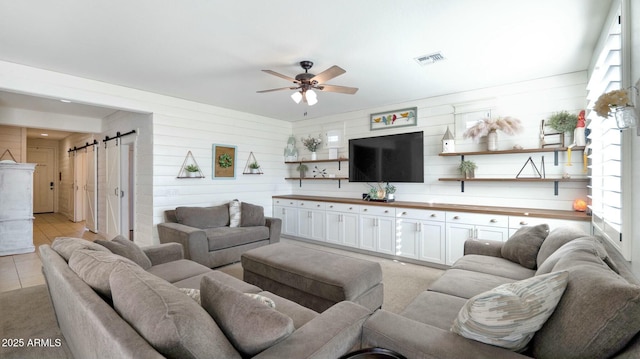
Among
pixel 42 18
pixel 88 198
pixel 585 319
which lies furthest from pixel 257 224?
pixel 88 198

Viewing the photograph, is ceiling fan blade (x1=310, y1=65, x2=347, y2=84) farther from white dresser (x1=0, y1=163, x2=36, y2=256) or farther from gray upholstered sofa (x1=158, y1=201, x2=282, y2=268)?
white dresser (x1=0, y1=163, x2=36, y2=256)

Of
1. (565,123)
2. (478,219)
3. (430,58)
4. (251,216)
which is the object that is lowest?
(251,216)

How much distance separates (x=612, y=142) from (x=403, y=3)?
1.78 meters

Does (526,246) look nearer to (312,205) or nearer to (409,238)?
(409,238)

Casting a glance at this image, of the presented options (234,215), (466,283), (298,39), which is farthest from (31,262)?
(466,283)

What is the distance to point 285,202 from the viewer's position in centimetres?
596

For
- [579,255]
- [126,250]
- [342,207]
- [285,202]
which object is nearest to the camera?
[579,255]

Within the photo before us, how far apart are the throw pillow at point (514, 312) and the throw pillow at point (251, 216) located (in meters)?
3.95

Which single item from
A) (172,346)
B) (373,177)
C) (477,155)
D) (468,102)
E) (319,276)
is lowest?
(319,276)

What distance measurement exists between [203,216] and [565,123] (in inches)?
199

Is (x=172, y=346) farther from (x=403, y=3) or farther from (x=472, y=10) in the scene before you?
(x=472, y=10)

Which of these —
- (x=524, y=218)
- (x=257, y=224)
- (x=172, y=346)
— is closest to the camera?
(x=172, y=346)

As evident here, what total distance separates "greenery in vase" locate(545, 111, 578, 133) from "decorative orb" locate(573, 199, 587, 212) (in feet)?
2.81

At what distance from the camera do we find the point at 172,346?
3.04 feet
